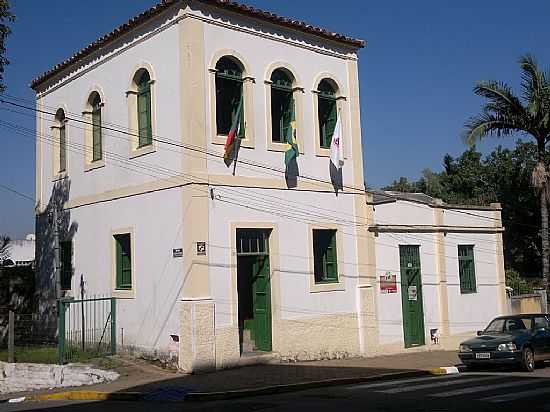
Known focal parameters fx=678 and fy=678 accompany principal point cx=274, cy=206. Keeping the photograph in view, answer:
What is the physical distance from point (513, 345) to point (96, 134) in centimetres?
1224

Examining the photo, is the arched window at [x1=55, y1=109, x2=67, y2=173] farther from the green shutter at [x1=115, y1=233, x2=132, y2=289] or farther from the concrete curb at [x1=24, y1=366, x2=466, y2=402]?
the concrete curb at [x1=24, y1=366, x2=466, y2=402]

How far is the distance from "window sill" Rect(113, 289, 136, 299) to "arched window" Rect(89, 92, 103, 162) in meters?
3.94

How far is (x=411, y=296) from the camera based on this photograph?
20.1 meters

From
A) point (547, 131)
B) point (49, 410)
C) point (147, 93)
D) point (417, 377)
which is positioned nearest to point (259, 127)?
point (147, 93)

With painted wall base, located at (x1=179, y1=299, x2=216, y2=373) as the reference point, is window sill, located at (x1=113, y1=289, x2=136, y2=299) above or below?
above

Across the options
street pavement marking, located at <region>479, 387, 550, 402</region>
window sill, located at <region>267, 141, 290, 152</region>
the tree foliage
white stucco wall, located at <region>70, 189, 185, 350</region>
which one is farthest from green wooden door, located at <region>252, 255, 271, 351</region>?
the tree foliage

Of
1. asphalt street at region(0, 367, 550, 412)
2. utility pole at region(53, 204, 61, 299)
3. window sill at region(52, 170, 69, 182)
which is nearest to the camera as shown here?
asphalt street at region(0, 367, 550, 412)

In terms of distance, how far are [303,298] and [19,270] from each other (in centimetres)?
1042

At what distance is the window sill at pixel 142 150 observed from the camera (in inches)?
650

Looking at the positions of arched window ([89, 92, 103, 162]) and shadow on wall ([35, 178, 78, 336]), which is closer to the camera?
arched window ([89, 92, 103, 162])

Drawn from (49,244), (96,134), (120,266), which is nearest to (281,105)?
(96,134)

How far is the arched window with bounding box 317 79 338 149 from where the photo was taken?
18.9 meters

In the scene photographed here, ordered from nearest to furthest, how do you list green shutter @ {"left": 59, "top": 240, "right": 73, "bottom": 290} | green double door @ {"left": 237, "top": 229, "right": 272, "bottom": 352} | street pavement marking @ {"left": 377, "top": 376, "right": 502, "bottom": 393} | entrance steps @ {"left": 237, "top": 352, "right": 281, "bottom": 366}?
street pavement marking @ {"left": 377, "top": 376, "right": 502, "bottom": 393}
entrance steps @ {"left": 237, "top": 352, "right": 281, "bottom": 366}
green double door @ {"left": 237, "top": 229, "right": 272, "bottom": 352}
green shutter @ {"left": 59, "top": 240, "right": 73, "bottom": 290}

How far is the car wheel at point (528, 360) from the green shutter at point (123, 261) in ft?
31.6
